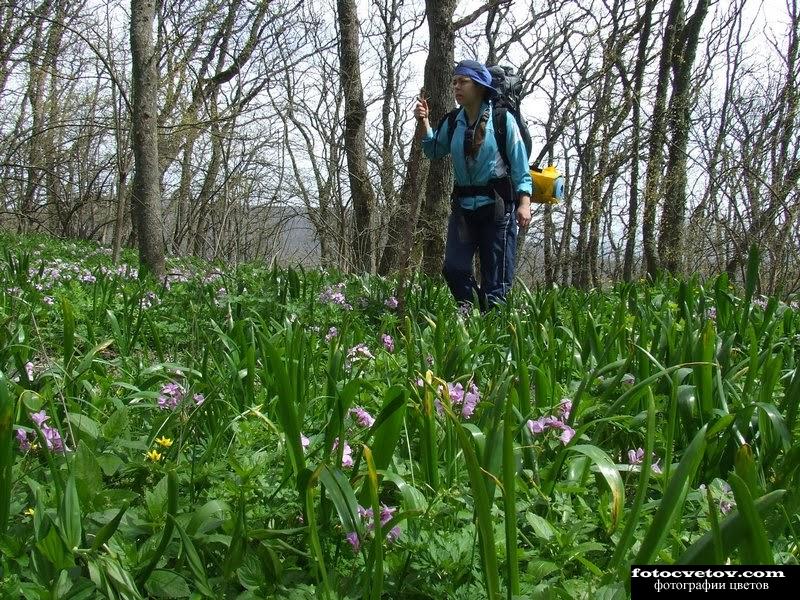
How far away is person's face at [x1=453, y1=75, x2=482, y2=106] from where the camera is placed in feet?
12.9

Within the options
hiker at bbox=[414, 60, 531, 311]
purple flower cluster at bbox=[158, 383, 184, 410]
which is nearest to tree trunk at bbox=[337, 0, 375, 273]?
hiker at bbox=[414, 60, 531, 311]

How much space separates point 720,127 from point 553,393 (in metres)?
15.7

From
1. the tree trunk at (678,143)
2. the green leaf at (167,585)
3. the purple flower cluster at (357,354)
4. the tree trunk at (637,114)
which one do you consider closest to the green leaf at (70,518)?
the green leaf at (167,585)

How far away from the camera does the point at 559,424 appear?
158 cm

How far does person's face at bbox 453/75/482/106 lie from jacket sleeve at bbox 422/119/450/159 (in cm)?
26

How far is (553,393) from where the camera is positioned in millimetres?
1995

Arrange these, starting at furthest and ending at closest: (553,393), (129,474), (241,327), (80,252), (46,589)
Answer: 1. (80,252)
2. (241,327)
3. (553,393)
4. (129,474)
5. (46,589)

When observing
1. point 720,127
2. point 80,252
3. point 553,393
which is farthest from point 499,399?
point 720,127

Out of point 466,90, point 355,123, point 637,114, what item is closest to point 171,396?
point 466,90

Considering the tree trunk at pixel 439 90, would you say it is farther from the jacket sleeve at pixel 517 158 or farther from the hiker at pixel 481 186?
the jacket sleeve at pixel 517 158

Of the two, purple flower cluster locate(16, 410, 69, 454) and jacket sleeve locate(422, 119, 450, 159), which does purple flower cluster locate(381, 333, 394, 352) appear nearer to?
purple flower cluster locate(16, 410, 69, 454)

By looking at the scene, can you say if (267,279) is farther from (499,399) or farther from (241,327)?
(499,399)

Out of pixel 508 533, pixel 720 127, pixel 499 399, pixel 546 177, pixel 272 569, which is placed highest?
pixel 720 127

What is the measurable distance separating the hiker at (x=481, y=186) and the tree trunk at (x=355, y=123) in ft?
15.7
